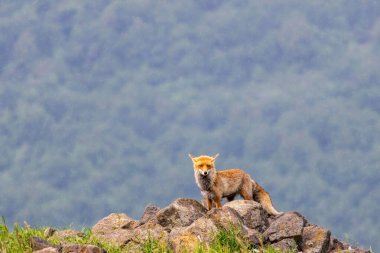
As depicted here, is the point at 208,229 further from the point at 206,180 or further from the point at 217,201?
the point at 217,201

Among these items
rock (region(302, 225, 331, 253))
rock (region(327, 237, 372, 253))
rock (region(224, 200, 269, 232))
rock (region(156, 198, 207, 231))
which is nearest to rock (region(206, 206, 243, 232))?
rock (region(224, 200, 269, 232))

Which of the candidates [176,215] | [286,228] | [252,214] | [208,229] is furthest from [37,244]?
[286,228]

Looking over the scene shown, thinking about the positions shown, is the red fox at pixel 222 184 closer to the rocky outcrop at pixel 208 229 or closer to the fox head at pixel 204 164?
the fox head at pixel 204 164

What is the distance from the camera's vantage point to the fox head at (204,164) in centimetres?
2158

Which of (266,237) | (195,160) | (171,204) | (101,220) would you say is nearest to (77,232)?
(101,220)

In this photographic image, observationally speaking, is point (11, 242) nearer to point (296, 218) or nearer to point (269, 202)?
point (296, 218)

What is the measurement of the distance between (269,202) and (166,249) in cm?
836

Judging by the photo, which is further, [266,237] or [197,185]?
[197,185]

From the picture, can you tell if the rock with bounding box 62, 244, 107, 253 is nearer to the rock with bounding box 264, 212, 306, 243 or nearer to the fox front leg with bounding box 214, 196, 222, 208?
the rock with bounding box 264, 212, 306, 243

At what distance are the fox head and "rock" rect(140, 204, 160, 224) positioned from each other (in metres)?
2.10

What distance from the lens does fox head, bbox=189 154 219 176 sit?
70.8 ft

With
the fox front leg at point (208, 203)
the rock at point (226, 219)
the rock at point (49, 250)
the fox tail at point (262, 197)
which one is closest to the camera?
the rock at point (49, 250)

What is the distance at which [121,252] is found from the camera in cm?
1748

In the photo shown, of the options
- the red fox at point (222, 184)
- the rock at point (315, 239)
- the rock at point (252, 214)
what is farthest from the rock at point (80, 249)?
the rock at point (315, 239)
